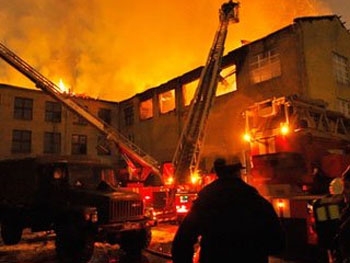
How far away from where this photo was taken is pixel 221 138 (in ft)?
73.9

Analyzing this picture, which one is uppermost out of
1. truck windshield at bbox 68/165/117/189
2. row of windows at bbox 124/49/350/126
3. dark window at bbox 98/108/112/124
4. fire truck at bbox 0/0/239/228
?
dark window at bbox 98/108/112/124

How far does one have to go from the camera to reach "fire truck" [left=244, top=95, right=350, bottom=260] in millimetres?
7617

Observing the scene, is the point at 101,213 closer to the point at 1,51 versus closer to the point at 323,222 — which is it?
the point at 323,222

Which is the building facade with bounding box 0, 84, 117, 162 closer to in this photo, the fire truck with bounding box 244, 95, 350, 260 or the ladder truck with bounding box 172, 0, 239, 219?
the ladder truck with bounding box 172, 0, 239, 219

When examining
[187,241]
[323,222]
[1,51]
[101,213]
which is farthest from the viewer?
[1,51]

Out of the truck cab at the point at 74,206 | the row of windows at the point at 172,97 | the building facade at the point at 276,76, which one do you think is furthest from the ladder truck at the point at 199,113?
the truck cab at the point at 74,206

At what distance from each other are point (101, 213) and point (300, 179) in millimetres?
4976

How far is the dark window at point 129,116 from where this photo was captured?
33375 millimetres

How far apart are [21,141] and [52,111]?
3920mm

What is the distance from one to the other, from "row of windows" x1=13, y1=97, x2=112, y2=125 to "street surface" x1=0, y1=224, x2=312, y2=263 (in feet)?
61.1

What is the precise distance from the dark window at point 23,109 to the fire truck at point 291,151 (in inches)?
987

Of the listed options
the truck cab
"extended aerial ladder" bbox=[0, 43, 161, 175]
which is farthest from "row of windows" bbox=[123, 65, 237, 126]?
the truck cab

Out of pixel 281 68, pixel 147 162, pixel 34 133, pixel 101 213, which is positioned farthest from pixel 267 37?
pixel 34 133

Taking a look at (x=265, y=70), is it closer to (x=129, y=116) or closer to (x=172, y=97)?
(x=172, y=97)
